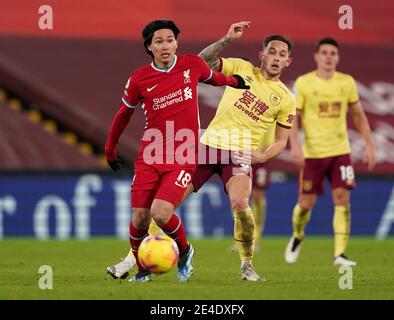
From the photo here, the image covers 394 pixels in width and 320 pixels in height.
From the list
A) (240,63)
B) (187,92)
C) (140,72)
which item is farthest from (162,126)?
(240,63)

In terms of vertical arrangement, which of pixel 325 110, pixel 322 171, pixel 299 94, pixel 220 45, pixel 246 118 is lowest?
Result: pixel 322 171

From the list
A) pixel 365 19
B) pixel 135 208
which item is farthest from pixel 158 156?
pixel 365 19

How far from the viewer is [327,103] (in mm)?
12625

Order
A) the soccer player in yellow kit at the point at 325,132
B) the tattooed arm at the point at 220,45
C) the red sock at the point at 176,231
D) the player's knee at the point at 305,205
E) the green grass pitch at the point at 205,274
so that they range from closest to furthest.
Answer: the green grass pitch at the point at 205,274, the red sock at the point at 176,231, the tattooed arm at the point at 220,45, the soccer player in yellow kit at the point at 325,132, the player's knee at the point at 305,205

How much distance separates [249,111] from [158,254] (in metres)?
1.99

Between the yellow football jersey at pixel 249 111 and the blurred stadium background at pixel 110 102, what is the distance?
7135 mm

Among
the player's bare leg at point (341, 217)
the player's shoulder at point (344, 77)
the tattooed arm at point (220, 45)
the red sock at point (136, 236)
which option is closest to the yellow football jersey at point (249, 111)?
the tattooed arm at point (220, 45)

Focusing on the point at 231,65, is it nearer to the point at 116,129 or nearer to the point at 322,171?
the point at 116,129

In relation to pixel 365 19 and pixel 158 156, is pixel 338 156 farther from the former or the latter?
pixel 365 19

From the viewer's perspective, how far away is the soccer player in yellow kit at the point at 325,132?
40.3ft

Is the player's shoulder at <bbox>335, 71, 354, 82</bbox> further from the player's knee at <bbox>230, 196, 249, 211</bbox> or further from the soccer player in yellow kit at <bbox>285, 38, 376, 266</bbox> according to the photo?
the player's knee at <bbox>230, 196, 249, 211</bbox>

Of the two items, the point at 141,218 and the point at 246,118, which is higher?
the point at 246,118

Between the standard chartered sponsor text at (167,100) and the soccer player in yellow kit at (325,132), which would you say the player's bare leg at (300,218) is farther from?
the standard chartered sponsor text at (167,100)

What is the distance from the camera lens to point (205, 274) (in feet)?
32.3
